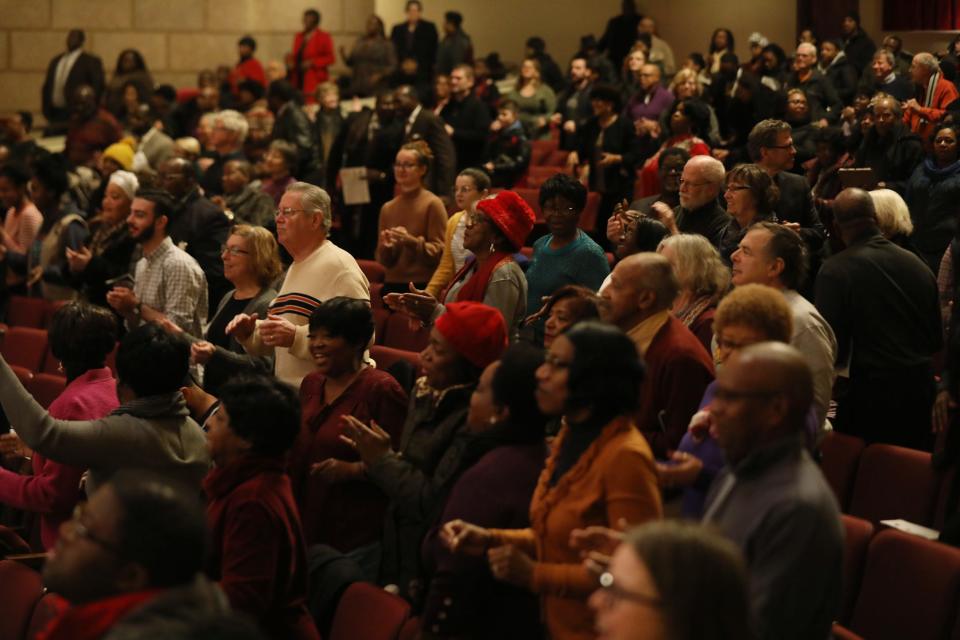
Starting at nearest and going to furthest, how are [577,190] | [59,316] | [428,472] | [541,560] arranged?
1. [541,560]
2. [428,472]
3. [59,316]
4. [577,190]

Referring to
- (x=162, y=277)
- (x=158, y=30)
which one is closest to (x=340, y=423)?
(x=162, y=277)

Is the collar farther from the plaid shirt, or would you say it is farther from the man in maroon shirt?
the plaid shirt

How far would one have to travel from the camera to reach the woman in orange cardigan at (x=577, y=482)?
103 inches

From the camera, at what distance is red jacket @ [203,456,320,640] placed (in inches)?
113

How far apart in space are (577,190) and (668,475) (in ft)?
6.82

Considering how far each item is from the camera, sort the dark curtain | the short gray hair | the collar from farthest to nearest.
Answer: the dark curtain → the short gray hair → the collar

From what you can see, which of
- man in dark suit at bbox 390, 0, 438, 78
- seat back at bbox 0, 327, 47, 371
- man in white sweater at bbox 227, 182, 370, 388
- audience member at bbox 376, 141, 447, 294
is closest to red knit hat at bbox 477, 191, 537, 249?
man in white sweater at bbox 227, 182, 370, 388

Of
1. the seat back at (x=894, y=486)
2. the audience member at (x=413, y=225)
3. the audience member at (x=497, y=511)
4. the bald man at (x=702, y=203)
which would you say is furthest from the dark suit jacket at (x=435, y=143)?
the audience member at (x=497, y=511)

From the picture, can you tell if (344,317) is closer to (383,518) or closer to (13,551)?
(383,518)

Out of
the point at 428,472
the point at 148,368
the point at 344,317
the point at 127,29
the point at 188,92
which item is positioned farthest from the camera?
the point at 127,29

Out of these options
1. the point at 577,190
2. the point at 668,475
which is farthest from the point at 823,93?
the point at 668,475

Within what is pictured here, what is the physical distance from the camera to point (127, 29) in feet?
50.3

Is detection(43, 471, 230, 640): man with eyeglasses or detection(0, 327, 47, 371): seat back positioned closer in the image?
detection(43, 471, 230, 640): man with eyeglasses

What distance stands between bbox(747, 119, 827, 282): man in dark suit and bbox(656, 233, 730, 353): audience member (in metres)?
1.51
